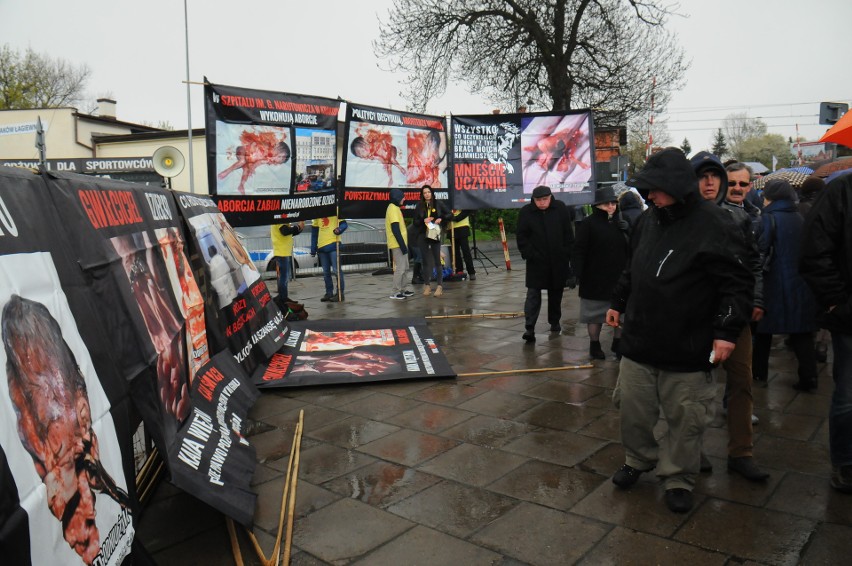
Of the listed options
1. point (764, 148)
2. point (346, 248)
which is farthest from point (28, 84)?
point (764, 148)

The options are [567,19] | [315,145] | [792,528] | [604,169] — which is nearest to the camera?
Answer: [792,528]

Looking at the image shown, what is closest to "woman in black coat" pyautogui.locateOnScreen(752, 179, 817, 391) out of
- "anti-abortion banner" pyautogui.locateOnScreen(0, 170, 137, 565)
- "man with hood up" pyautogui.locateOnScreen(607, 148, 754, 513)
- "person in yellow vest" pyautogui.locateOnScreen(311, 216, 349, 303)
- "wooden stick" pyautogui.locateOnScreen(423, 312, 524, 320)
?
"man with hood up" pyautogui.locateOnScreen(607, 148, 754, 513)

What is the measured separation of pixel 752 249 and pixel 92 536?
377 centimetres

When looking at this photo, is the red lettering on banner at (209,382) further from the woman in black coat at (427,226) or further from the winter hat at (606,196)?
the woman in black coat at (427,226)

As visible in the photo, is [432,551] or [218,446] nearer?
[432,551]

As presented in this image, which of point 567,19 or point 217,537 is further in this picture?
point 567,19

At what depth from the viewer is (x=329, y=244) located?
35.7ft

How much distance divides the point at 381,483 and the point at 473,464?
59 centimetres

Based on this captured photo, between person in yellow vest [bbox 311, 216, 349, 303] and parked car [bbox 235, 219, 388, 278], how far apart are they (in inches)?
191

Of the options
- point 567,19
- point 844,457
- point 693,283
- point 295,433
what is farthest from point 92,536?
point 567,19

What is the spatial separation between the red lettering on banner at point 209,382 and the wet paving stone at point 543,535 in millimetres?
1990

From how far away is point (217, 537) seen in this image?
3148 millimetres

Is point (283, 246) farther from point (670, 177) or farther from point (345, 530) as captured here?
point (670, 177)

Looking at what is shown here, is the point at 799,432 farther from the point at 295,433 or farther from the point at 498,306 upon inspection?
the point at 498,306
